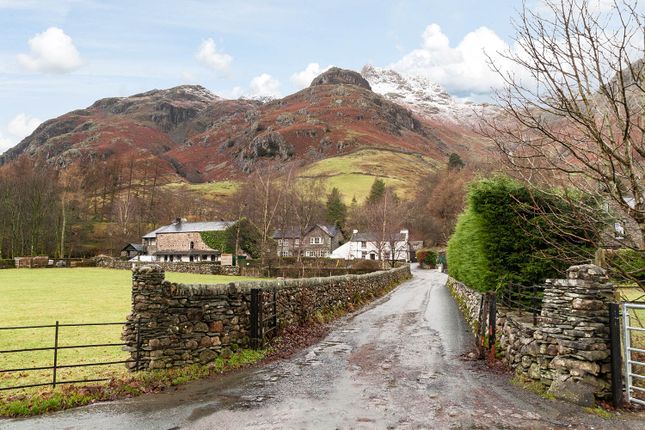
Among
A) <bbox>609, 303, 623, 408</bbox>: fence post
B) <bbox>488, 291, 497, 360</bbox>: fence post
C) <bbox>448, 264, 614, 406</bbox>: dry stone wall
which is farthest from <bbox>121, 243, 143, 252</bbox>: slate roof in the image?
<bbox>609, 303, 623, 408</bbox>: fence post

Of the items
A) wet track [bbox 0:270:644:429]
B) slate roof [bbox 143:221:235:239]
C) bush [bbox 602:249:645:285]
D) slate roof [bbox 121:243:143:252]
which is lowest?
wet track [bbox 0:270:644:429]

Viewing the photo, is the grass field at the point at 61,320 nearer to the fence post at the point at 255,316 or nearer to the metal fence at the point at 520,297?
the fence post at the point at 255,316

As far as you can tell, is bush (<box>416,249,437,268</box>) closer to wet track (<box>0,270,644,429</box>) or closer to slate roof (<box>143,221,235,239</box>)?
slate roof (<box>143,221,235,239</box>)

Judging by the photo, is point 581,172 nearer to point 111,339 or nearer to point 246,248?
point 111,339

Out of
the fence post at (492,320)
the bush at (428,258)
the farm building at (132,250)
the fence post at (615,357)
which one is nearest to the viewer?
the fence post at (615,357)

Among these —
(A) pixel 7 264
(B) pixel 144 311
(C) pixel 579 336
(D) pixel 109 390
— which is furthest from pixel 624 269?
(A) pixel 7 264

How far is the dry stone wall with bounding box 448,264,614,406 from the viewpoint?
848 centimetres

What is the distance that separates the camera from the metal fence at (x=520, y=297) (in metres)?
12.3

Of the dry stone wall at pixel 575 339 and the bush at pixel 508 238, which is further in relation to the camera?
the bush at pixel 508 238

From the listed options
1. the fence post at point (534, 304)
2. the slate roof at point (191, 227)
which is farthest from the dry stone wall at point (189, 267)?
the fence post at point (534, 304)

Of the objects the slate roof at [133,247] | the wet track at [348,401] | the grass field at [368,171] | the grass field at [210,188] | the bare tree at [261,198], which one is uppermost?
the grass field at [368,171]

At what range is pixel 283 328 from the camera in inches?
615

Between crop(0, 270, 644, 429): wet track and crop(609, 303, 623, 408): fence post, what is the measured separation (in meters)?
0.63

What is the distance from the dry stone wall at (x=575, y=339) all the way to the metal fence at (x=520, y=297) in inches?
107
